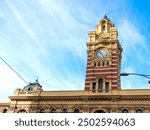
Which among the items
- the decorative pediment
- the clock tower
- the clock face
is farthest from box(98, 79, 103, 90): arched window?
the decorative pediment

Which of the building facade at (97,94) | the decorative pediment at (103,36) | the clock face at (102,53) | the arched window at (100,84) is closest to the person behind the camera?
the building facade at (97,94)

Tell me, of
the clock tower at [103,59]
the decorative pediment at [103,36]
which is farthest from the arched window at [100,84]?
the decorative pediment at [103,36]

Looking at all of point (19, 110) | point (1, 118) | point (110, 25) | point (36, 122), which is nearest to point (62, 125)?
point (36, 122)

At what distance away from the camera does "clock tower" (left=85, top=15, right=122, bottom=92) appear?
4381cm

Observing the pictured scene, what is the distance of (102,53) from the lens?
47.2 meters

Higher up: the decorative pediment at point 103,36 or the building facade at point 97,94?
the decorative pediment at point 103,36

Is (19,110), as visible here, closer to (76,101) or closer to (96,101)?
(76,101)

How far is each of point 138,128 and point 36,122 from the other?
2999 mm

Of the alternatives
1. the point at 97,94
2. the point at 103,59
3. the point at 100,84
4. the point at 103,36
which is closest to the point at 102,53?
the point at 103,59

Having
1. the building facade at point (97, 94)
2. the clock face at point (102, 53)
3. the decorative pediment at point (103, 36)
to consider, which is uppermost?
the decorative pediment at point (103, 36)

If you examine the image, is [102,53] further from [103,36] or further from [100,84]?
[100,84]

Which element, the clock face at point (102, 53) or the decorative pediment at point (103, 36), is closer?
the clock face at point (102, 53)

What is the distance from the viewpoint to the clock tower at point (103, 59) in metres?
43.8

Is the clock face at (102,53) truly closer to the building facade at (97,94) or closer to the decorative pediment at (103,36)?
the building facade at (97,94)
